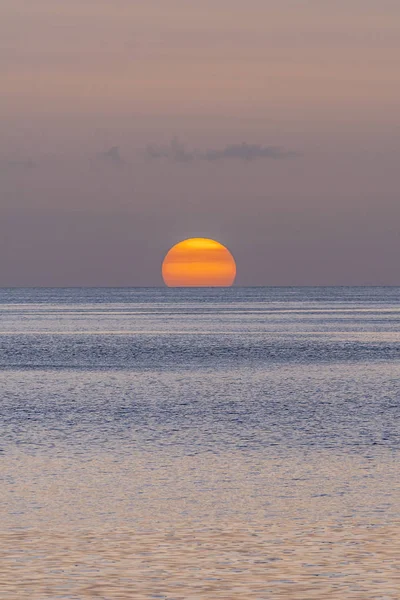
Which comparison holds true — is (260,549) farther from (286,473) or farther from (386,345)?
(386,345)

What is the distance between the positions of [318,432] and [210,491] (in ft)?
35.7

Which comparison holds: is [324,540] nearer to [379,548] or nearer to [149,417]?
[379,548]

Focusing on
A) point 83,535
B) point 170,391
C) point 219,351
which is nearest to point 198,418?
point 170,391

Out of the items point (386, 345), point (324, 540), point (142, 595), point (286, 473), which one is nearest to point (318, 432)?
point (286, 473)

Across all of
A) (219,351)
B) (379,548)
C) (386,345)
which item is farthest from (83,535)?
(386,345)

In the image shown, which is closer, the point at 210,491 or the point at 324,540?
the point at 324,540

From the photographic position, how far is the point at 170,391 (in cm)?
4944

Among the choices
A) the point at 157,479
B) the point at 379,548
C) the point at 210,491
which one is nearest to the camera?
the point at 379,548

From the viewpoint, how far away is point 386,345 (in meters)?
92.4

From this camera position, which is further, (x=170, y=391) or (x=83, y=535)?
(x=170, y=391)

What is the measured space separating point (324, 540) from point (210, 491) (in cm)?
475

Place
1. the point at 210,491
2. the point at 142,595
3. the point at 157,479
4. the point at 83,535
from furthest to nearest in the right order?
the point at 157,479 < the point at 210,491 < the point at 83,535 < the point at 142,595

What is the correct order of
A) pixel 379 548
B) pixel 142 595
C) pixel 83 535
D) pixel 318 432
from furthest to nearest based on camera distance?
pixel 318 432 < pixel 83 535 < pixel 379 548 < pixel 142 595

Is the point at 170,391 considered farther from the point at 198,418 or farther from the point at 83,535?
the point at 83,535
